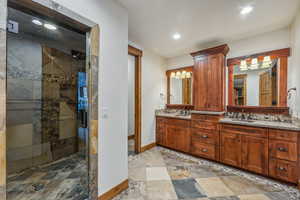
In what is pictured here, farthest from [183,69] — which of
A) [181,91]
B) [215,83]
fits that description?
[215,83]

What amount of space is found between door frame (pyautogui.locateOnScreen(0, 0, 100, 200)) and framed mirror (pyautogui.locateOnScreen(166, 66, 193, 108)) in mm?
2708

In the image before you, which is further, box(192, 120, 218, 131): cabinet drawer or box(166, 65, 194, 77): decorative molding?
box(166, 65, 194, 77): decorative molding

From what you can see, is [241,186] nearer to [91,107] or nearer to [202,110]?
[202,110]

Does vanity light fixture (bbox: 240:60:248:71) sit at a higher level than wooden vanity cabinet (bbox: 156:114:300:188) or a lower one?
higher

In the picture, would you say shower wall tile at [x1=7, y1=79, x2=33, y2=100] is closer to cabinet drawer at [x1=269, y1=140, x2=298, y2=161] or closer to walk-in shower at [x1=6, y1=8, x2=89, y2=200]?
walk-in shower at [x1=6, y1=8, x2=89, y2=200]

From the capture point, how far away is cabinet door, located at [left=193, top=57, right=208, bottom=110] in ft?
9.32

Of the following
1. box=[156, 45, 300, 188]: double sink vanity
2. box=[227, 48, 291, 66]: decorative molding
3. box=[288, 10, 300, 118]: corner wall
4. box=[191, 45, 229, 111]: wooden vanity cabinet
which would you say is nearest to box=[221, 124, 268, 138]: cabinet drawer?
box=[156, 45, 300, 188]: double sink vanity

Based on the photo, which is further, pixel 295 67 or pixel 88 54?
pixel 295 67

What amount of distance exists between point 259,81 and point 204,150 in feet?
6.17

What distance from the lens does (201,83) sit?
9.48ft

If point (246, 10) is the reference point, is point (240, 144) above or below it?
below

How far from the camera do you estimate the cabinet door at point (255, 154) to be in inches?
82.5

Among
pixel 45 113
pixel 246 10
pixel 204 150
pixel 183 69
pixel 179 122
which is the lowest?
pixel 204 150

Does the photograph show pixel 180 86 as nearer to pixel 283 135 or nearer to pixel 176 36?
pixel 176 36
